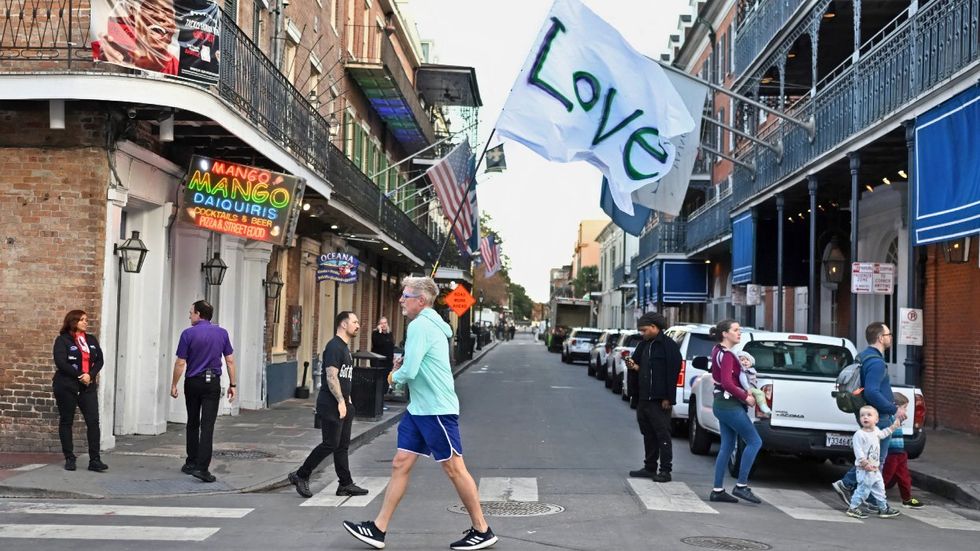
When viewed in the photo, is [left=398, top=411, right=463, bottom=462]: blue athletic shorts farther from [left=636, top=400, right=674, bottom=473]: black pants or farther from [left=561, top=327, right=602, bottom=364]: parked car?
[left=561, top=327, right=602, bottom=364]: parked car

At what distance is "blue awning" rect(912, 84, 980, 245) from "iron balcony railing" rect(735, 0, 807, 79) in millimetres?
6924

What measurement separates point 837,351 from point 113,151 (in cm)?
860

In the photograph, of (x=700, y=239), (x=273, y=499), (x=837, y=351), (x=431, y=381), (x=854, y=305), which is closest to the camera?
(x=431, y=381)

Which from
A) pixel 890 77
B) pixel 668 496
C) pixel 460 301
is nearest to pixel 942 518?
pixel 668 496

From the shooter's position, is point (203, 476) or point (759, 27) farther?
point (759, 27)

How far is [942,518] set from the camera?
32.9 feet

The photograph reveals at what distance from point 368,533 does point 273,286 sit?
42.9 ft

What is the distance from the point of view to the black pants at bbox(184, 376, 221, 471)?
10.7 metres

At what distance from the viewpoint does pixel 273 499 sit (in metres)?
10.0

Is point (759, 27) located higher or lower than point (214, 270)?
higher

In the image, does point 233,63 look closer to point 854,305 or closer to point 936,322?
point 854,305

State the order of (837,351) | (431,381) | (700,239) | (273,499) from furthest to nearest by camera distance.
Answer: (700,239)
(837,351)
(273,499)
(431,381)

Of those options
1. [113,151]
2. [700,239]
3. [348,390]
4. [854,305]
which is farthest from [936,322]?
[700,239]

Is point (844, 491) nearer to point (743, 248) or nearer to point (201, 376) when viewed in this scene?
point (201, 376)
